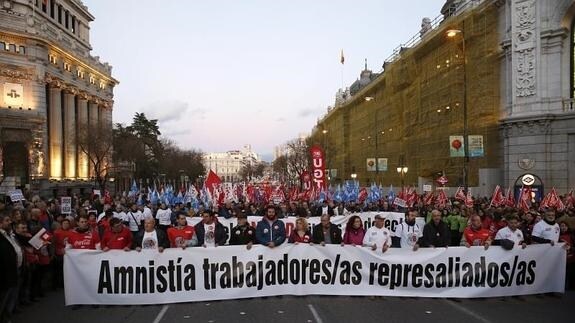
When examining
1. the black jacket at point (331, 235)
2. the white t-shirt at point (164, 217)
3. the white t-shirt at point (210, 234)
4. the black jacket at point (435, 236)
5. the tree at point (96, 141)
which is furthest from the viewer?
the tree at point (96, 141)

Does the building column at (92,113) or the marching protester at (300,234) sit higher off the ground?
the building column at (92,113)

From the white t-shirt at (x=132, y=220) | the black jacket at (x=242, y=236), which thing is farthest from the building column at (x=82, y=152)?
the black jacket at (x=242, y=236)

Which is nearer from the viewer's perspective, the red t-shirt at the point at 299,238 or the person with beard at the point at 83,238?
the red t-shirt at the point at 299,238

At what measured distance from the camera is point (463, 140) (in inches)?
1057

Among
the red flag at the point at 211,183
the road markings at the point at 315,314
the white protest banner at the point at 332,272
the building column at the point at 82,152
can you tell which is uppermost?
the building column at the point at 82,152

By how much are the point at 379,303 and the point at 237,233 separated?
9.72ft

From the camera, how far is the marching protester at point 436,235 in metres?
10.5

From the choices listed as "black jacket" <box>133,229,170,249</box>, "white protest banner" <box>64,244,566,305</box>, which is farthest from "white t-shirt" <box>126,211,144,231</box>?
"white protest banner" <box>64,244,566,305</box>

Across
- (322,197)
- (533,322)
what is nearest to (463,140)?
(322,197)

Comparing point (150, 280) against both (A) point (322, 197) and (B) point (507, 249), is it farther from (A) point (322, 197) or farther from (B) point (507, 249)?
(A) point (322, 197)

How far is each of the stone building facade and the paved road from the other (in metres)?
16.3

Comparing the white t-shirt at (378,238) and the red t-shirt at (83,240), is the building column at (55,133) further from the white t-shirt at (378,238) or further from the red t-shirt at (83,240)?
the white t-shirt at (378,238)

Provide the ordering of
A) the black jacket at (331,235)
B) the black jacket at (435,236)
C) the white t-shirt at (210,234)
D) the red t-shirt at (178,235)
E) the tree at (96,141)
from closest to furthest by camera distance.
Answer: the black jacket at (435,236)
the black jacket at (331,235)
the red t-shirt at (178,235)
the white t-shirt at (210,234)
the tree at (96,141)

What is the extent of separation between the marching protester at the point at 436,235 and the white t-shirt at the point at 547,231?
211 centimetres
